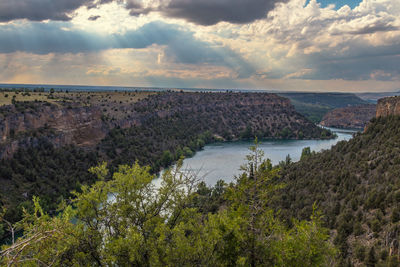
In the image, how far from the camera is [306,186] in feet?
108

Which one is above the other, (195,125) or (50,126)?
(50,126)

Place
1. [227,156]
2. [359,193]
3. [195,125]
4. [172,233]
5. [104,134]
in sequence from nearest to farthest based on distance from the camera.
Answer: [172,233], [359,193], [104,134], [227,156], [195,125]

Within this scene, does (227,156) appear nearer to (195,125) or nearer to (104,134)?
(195,125)

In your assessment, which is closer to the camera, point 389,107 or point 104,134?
point 389,107

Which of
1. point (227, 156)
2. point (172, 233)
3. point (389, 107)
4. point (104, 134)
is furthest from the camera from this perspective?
point (227, 156)

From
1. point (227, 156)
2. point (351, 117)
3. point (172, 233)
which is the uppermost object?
point (172, 233)

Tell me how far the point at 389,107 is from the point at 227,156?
5205cm

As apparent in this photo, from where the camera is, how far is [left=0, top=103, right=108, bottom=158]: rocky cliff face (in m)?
46.0

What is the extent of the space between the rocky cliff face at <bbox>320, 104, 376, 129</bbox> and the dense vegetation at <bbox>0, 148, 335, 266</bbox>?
16847 cm

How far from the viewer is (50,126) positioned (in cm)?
5591

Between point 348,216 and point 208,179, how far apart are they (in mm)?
39836

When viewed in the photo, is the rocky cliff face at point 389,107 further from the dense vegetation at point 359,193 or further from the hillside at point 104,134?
the hillside at point 104,134

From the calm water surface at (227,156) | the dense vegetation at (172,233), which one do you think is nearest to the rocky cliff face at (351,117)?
the calm water surface at (227,156)

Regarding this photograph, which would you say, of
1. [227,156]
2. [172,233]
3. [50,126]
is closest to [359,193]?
[172,233]
